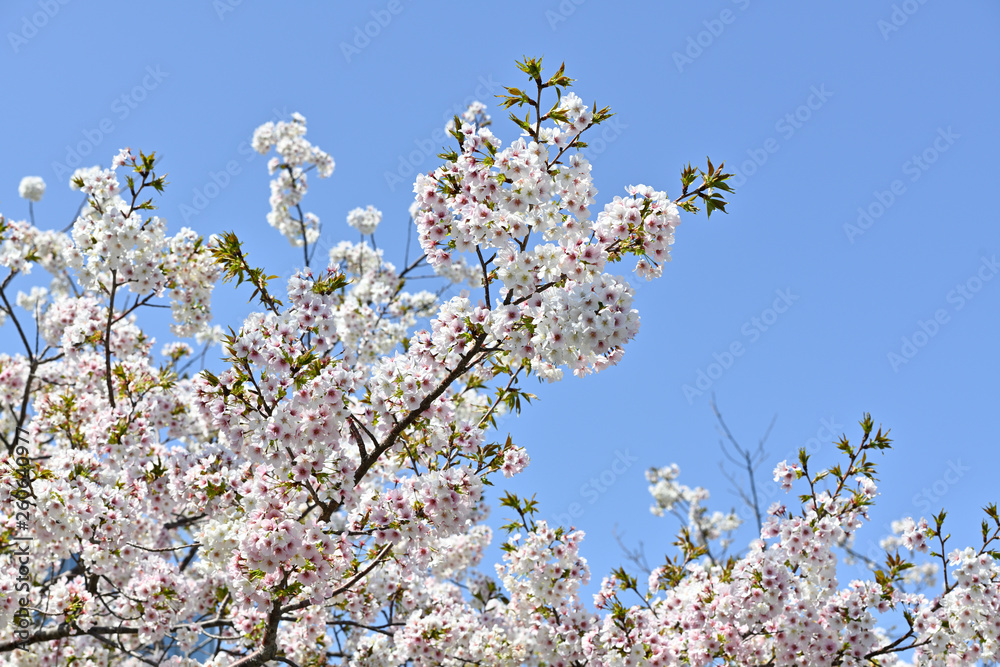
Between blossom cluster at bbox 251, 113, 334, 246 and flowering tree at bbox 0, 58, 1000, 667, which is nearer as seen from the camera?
flowering tree at bbox 0, 58, 1000, 667

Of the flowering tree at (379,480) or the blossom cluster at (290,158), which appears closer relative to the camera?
the flowering tree at (379,480)

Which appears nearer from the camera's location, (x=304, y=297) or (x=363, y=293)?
(x=304, y=297)

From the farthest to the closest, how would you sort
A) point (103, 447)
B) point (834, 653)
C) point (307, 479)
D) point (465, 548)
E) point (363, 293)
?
point (363, 293), point (465, 548), point (103, 447), point (834, 653), point (307, 479)

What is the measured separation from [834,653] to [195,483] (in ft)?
18.7

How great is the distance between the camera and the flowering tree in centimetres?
407

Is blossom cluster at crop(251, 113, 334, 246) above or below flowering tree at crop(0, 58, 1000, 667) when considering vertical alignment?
above

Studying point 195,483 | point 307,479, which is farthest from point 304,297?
point 195,483

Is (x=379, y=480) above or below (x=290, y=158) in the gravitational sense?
below

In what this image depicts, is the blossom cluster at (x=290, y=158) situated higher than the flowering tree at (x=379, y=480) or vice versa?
the blossom cluster at (x=290, y=158)

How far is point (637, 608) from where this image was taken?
6098mm

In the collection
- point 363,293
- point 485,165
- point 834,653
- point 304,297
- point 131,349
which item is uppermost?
point 363,293

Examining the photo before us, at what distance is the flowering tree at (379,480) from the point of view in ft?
13.3

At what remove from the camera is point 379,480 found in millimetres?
9070

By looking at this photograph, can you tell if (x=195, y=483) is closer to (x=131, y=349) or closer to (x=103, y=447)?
(x=103, y=447)
